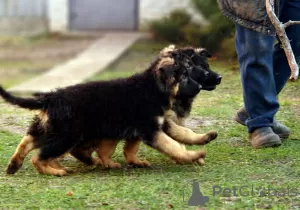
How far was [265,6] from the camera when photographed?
20.3 ft

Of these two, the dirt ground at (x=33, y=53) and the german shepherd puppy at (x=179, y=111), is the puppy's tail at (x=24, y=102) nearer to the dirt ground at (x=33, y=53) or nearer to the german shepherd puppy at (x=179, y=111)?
the german shepherd puppy at (x=179, y=111)

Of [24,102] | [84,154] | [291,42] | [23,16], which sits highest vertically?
[291,42]

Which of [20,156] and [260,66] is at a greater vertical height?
[260,66]

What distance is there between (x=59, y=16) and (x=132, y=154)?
13.7 m

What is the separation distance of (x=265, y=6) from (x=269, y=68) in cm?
50

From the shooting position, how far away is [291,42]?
6570 millimetres

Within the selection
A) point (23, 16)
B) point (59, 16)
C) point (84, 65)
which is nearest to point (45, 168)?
point (84, 65)

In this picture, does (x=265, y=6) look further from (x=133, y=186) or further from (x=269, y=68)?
(x=133, y=186)

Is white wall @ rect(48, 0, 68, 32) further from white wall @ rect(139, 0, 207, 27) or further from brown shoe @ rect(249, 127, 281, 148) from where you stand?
brown shoe @ rect(249, 127, 281, 148)

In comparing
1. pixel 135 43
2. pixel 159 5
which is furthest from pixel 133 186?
pixel 159 5

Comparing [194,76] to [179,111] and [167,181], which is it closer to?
[179,111]

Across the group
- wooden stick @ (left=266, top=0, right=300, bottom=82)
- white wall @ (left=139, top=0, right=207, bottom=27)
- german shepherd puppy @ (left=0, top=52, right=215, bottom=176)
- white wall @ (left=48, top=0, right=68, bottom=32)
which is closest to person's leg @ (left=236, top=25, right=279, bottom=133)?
wooden stick @ (left=266, top=0, right=300, bottom=82)

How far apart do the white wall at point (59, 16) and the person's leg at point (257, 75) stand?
13.0m

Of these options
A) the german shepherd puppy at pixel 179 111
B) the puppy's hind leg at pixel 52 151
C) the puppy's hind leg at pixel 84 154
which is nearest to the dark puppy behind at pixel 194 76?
the german shepherd puppy at pixel 179 111
